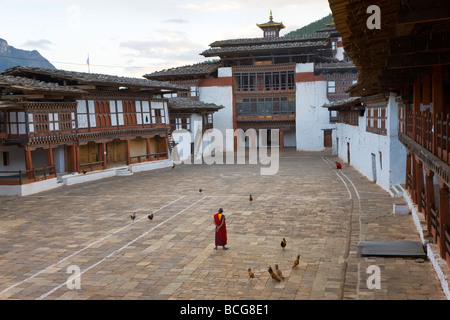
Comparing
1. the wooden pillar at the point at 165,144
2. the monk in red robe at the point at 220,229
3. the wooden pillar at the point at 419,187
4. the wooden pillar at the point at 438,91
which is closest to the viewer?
the wooden pillar at the point at 438,91

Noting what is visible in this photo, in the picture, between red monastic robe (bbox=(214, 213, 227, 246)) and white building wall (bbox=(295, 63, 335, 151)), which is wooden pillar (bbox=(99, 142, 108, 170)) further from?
white building wall (bbox=(295, 63, 335, 151))

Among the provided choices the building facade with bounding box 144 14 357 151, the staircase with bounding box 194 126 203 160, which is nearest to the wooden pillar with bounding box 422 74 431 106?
the staircase with bounding box 194 126 203 160

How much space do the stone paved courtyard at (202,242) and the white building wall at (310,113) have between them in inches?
936

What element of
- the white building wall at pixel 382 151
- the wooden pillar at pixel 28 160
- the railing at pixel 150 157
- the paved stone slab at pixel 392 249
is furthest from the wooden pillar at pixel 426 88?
the railing at pixel 150 157

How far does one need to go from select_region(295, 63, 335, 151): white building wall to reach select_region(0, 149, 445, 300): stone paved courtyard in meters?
23.8

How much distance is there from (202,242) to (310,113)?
37945mm

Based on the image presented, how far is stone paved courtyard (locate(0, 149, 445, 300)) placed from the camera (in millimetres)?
11125

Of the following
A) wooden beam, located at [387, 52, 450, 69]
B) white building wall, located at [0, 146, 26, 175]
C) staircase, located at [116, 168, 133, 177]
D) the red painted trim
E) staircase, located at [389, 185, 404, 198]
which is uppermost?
the red painted trim

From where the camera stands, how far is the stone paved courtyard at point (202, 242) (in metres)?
11.1

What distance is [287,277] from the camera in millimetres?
11812

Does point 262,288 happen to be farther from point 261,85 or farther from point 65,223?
point 261,85

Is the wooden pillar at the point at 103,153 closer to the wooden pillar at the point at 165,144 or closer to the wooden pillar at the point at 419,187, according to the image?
the wooden pillar at the point at 165,144

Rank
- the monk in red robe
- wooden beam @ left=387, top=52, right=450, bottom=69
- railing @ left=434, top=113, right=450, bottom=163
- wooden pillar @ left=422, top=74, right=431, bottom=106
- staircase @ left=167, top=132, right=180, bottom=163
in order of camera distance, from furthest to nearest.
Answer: staircase @ left=167, top=132, right=180, bottom=163
the monk in red robe
wooden pillar @ left=422, top=74, right=431, bottom=106
wooden beam @ left=387, top=52, right=450, bottom=69
railing @ left=434, top=113, right=450, bottom=163

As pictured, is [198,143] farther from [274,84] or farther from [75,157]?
[75,157]
